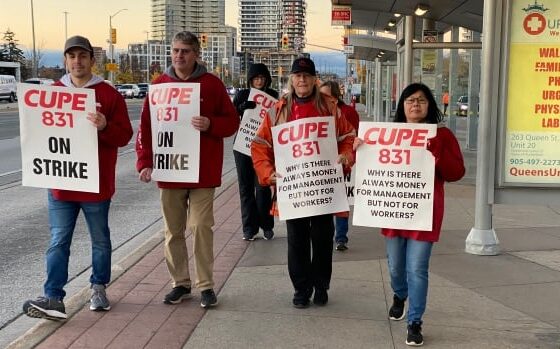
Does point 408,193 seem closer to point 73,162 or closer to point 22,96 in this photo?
point 73,162

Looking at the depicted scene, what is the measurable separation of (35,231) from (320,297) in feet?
14.8

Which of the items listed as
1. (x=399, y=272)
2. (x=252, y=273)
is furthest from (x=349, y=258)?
(x=399, y=272)

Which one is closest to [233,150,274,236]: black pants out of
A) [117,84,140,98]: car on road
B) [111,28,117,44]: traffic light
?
[111,28,117,44]: traffic light

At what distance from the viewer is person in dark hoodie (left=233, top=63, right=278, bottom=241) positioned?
7316 mm

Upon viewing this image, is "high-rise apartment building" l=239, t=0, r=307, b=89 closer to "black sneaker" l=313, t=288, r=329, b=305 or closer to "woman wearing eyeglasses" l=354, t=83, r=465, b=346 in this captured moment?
"black sneaker" l=313, t=288, r=329, b=305

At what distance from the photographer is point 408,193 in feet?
14.4

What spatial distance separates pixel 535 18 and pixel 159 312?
4.49 m

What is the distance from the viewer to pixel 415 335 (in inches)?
165

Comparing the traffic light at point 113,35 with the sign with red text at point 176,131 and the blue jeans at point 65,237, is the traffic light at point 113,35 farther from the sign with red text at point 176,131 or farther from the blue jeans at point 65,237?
the blue jeans at point 65,237

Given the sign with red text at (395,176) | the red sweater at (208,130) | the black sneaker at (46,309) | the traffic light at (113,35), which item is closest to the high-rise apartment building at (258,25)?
the traffic light at (113,35)

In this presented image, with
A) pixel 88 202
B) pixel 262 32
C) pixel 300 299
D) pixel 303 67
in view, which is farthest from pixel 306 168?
pixel 262 32

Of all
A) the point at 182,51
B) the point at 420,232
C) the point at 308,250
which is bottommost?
the point at 308,250

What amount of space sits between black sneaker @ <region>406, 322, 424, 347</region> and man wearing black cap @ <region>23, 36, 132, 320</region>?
7.47ft

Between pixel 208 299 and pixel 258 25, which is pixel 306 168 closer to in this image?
pixel 208 299
